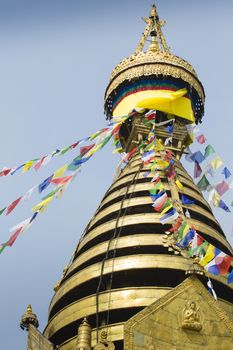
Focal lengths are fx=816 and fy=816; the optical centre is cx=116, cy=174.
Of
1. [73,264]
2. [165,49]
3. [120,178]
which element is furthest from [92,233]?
[165,49]

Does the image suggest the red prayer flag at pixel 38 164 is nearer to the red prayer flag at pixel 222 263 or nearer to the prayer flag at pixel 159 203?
the prayer flag at pixel 159 203

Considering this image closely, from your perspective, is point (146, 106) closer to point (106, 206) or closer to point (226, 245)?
point (106, 206)

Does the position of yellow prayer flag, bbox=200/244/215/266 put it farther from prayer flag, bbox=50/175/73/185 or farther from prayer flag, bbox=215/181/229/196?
prayer flag, bbox=50/175/73/185

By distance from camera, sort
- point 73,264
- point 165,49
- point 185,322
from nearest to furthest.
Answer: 1. point 185,322
2. point 73,264
3. point 165,49

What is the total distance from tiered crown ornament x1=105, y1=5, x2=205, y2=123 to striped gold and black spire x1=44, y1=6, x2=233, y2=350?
4.85 ft

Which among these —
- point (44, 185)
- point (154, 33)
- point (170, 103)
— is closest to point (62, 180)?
point (44, 185)

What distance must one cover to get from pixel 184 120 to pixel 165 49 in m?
3.63

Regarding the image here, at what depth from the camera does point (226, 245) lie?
21516 mm

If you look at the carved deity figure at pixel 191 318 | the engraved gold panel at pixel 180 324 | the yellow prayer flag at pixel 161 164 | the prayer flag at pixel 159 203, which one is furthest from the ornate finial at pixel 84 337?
the yellow prayer flag at pixel 161 164

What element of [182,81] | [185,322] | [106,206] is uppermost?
[182,81]

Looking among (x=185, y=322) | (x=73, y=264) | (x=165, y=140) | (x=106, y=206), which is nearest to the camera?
(x=185, y=322)

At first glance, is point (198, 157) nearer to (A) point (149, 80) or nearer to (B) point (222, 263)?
(B) point (222, 263)

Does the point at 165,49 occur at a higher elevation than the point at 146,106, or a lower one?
higher

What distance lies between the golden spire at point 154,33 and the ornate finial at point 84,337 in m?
13.1
